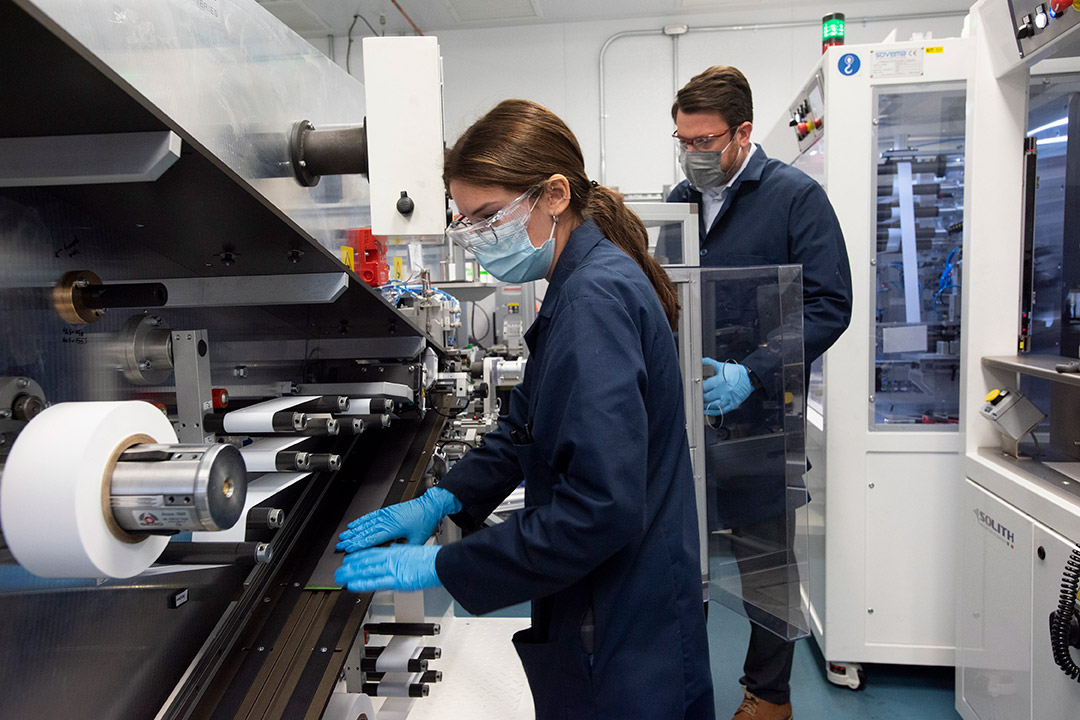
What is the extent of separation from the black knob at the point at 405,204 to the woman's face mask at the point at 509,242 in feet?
0.25

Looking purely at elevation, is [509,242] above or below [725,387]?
above

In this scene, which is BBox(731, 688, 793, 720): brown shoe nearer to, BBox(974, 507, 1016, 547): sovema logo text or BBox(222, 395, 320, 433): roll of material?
BBox(974, 507, 1016, 547): sovema logo text

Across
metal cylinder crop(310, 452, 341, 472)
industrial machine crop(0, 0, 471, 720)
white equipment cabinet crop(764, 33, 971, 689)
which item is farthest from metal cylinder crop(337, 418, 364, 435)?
white equipment cabinet crop(764, 33, 971, 689)

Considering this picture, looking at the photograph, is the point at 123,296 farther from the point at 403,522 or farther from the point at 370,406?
the point at 403,522

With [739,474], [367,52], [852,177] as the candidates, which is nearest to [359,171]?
[367,52]

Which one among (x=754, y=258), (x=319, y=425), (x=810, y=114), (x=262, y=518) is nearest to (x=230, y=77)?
(x=319, y=425)

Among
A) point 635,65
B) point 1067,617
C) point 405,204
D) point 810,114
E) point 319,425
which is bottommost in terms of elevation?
point 1067,617

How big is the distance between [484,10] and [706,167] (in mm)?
3183

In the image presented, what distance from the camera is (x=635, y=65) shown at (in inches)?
177

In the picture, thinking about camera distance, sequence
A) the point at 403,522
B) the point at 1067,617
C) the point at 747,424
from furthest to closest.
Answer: the point at 747,424, the point at 1067,617, the point at 403,522

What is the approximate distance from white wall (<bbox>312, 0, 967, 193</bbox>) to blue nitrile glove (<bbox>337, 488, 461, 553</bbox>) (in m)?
3.65

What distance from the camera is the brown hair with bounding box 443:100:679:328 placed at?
0.95m

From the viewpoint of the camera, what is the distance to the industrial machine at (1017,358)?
59.3 inches

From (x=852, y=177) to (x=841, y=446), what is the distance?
0.81 metres
